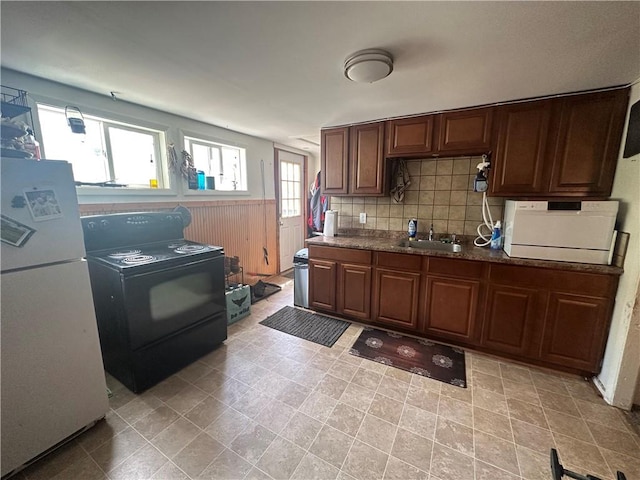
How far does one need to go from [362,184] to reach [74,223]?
93.9 inches

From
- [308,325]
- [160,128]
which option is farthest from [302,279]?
[160,128]

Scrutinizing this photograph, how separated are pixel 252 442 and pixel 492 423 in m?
1.46

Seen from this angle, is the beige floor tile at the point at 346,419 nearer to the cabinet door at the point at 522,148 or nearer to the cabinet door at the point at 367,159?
the cabinet door at the point at 367,159

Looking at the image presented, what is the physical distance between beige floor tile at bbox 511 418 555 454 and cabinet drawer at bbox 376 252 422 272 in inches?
49.6

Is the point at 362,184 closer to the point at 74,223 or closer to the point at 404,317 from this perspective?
the point at 404,317

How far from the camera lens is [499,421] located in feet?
5.40

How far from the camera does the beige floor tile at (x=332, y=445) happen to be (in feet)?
4.62

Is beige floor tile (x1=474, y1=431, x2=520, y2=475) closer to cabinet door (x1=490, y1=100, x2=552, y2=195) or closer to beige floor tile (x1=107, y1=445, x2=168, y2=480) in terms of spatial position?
beige floor tile (x1=107, y1=445, x2=168, y2=480)

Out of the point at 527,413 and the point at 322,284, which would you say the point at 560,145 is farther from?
the point at 322,284

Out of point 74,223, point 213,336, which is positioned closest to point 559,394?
point 213,336

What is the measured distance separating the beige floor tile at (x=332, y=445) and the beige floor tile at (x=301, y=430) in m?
0.03

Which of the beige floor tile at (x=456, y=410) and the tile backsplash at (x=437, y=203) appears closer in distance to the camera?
the beige floor tile at (x=456, y=410)

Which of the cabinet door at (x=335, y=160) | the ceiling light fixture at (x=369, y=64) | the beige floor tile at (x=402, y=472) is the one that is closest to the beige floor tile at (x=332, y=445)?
the beige floor tile at (x=402, y=472)

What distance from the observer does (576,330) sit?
1.99m
